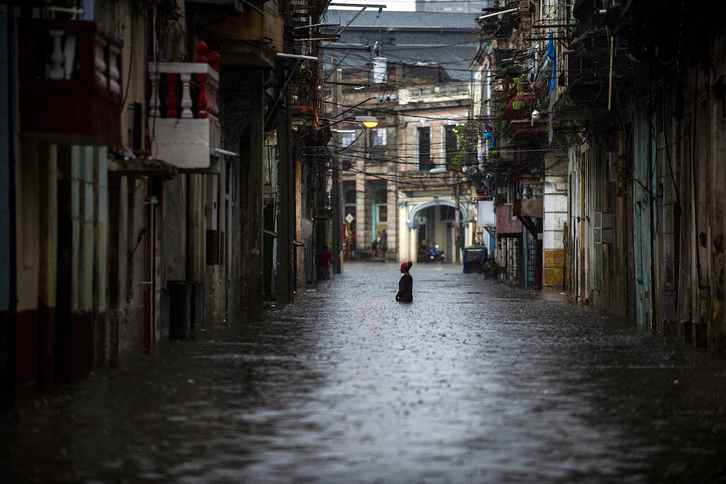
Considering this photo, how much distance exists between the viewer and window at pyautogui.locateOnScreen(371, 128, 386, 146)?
70.5 meters

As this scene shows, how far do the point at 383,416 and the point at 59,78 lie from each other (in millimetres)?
4027

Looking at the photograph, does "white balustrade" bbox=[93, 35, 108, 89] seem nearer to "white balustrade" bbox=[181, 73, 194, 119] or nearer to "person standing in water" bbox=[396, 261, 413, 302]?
"white balustrade" bbox=[181, 73, 194, 119]

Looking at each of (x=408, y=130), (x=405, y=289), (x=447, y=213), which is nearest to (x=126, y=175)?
(x=405, y=289)

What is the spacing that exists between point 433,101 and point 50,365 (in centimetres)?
5843

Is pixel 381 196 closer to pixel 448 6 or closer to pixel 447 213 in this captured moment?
pixel 447 213

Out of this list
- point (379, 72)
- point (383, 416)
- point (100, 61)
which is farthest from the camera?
point (379, 72)

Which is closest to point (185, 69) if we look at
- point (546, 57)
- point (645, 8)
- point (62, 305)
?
point (62, 305)

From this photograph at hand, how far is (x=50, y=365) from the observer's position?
32.7 ft

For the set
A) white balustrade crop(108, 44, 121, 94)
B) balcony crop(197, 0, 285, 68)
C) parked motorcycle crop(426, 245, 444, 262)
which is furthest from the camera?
parked motorcycle crop(426, 245, 444, 262)

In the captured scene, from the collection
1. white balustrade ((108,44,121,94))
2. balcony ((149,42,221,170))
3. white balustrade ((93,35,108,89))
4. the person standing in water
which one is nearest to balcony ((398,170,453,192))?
the person standing in water

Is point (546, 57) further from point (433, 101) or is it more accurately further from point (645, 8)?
point (433, 101)

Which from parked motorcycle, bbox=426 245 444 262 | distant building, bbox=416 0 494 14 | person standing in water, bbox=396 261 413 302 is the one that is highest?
distant building, bbox=416 0 494 14

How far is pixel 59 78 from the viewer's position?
9102 millimetres

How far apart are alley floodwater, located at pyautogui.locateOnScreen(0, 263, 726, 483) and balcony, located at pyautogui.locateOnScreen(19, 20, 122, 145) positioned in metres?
2.29
